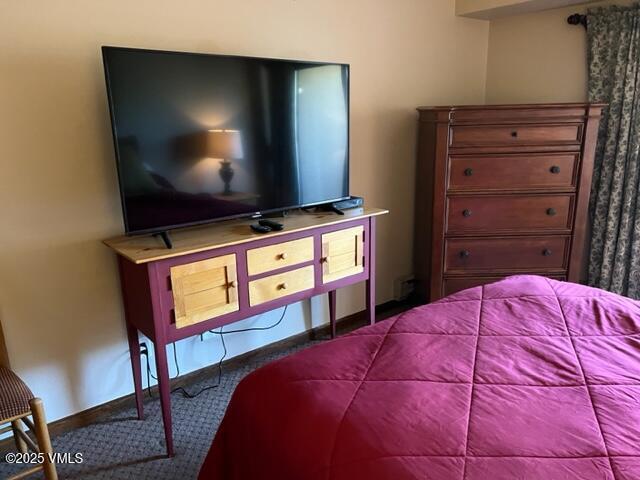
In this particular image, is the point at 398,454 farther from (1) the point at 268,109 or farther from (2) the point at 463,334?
(1) the point at 268,109

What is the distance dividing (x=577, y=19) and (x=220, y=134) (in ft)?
8.05

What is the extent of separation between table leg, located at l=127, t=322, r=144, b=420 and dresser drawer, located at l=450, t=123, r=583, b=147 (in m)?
2.07

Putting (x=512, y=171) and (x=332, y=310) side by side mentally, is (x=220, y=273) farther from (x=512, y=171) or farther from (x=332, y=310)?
(x=512, y=171)

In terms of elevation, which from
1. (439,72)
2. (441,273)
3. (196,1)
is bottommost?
(441,273)

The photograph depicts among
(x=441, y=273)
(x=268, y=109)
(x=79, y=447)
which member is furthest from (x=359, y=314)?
(x=79, y=447)

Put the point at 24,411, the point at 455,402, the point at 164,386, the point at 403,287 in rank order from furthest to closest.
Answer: the point at 403,287
the point at 164,386
the point at 24,411
the point at 455,402

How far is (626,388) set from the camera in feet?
4.29

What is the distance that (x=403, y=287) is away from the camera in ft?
11.6

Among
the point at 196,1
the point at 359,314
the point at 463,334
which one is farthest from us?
the point at 359,314

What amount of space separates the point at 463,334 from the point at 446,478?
656 millimetres

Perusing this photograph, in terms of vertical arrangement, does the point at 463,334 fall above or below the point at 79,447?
above

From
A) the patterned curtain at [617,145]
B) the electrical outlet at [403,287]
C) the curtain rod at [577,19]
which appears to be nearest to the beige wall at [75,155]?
the electrical outlet at [403,287]

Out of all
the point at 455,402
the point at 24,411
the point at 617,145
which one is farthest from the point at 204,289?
the point at 617,145

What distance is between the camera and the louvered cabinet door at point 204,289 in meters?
1.97
